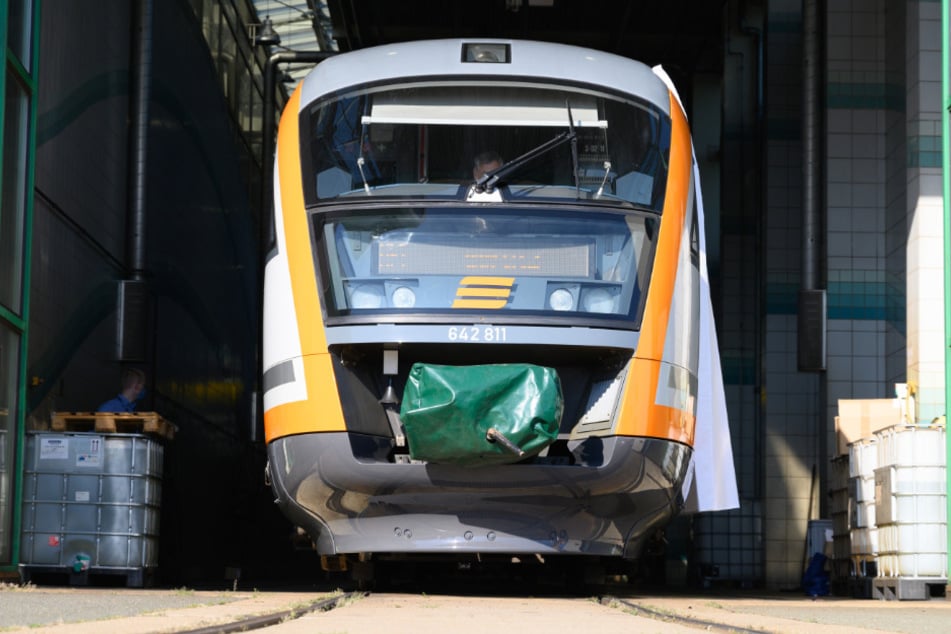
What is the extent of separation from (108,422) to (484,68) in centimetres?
412

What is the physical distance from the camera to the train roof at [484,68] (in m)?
9.41

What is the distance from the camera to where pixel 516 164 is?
30.0ft

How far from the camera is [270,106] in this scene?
2366 cm

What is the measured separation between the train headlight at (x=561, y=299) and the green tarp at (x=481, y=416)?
1.97 feet

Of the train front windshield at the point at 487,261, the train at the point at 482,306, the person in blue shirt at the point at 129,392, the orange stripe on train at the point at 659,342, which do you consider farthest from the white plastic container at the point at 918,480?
the person in blue shirt at the point at 129,392

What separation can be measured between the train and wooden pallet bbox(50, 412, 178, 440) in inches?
98.3

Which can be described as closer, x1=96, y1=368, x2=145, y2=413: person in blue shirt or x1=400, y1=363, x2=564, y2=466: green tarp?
x1=400, y1=363, x2=564, y2=466: green tarp

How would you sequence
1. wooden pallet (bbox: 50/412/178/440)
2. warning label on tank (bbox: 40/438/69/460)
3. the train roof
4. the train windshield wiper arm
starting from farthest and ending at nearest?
wooden pallet (bbox: 50/412/178/440)
warning label on tank (bbox: 40/438/69/460)
the train roof
the train windshield wiper arm

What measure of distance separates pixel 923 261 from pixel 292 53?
13065mm

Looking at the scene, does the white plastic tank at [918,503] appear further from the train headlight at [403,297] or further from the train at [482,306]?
the train headlight at [403,297]

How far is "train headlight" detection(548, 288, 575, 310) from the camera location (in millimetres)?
8641

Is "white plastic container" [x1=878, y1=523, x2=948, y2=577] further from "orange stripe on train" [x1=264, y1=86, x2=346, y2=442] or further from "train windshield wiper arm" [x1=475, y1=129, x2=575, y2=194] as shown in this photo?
"orange stripe on train" [x1=264, y1=86, x2=346, y2=442]

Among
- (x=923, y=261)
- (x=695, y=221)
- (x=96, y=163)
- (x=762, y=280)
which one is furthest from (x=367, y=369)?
(x=762, y=280)

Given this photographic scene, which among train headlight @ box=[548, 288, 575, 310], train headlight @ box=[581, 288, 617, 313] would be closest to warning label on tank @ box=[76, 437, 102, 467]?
train headlight @ box=[548, 288, 575, 310]
